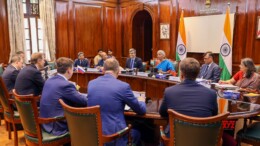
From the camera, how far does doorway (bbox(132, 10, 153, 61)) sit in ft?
28.7

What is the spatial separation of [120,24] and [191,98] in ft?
24.6

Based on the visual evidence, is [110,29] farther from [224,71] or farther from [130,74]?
[224,71]

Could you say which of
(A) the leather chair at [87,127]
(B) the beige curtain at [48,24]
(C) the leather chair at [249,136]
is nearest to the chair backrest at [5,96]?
(A) the leather chair at [87,127]

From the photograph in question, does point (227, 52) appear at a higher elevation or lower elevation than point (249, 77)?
higher

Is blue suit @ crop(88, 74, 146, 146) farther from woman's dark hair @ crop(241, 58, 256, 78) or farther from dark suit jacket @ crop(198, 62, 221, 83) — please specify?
dark suit jacket @ crop(198, 62, 221, 83)

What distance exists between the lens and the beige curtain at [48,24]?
6996mm

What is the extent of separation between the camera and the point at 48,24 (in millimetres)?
7129

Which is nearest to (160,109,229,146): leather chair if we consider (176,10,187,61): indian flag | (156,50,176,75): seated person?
(156,50,176,75): seated person

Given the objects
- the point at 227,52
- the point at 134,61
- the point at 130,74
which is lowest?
the point at 130,74

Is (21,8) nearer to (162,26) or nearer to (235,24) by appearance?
(162,26)

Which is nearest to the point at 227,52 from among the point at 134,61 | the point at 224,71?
the point at 224,71

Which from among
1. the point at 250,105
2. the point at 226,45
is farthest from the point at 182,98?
the point at 226,45

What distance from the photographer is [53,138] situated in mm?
2225

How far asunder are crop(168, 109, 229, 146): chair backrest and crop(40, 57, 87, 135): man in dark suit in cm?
99
